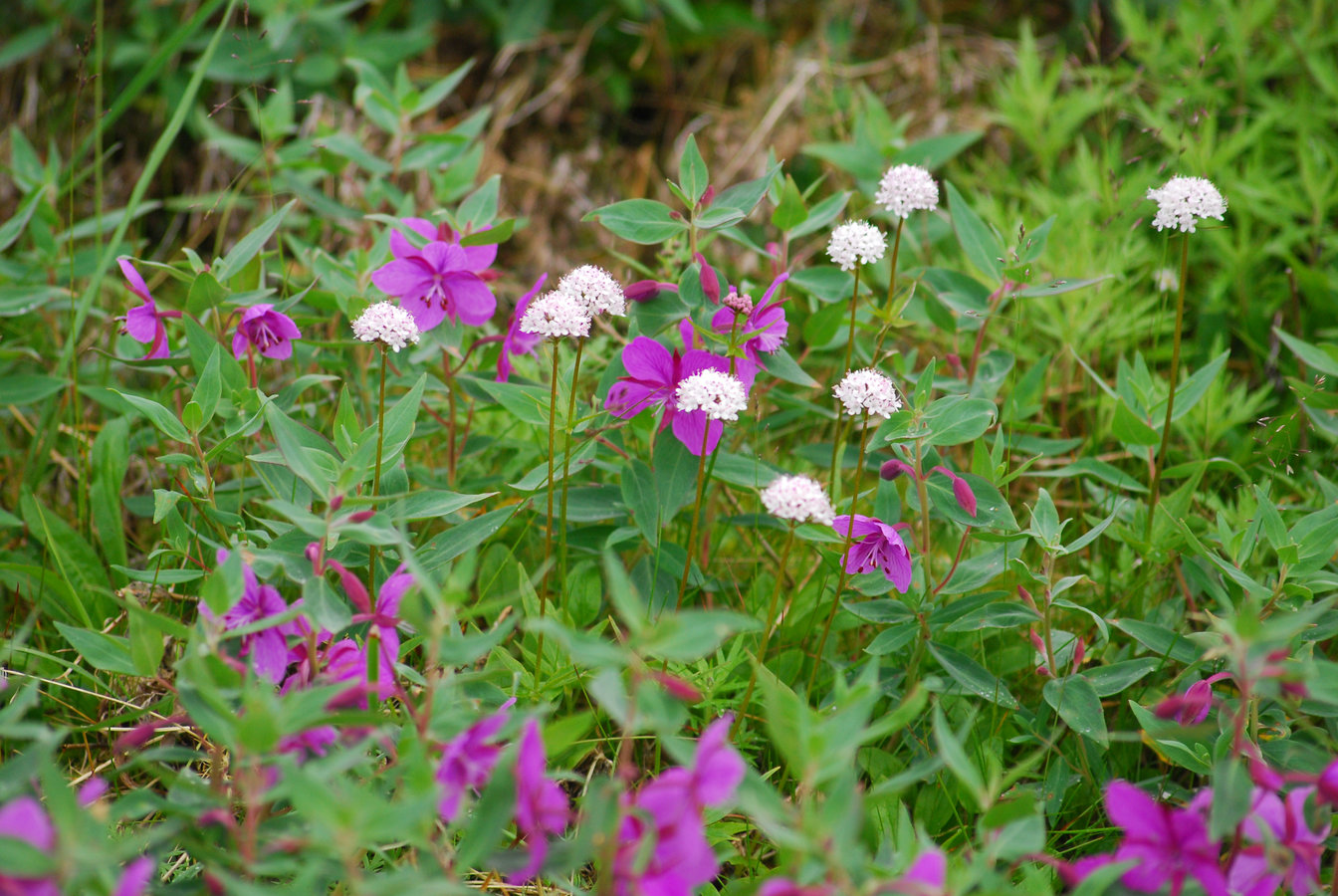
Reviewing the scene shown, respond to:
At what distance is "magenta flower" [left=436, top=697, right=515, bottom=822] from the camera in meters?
1.02

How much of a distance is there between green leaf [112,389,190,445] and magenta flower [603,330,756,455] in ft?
2.06

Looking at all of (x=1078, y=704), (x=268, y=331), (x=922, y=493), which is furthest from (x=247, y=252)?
(x=1078, y=704)

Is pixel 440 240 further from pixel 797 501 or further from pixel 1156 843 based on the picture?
pixel 1156 843

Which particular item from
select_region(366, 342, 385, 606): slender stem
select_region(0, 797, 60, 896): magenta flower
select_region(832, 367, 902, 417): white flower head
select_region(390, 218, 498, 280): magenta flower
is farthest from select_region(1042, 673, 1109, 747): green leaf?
select_region(0, 797, 60, 896): magenta flower

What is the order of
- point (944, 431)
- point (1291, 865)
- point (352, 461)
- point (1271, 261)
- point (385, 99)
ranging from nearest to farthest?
1. point (1291, 865)
2. point (352, 461)
3. point (944, 431)
4. point (385, 99)
5. point (1271, 261)

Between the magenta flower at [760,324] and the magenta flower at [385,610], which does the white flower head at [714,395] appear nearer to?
the magenta flower at [760,324]

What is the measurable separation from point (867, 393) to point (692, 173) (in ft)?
1.57

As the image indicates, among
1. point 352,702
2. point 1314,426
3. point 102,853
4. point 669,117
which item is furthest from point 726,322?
point 669,117

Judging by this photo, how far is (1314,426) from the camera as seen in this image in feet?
6.25

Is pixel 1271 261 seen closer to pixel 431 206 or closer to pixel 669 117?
pixel 669 117

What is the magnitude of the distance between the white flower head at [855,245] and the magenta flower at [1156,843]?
30.3 inches

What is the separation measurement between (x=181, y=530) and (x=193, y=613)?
357mm

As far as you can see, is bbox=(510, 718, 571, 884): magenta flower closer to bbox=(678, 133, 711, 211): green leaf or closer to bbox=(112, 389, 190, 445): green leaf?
bbox=(112, 389, 190, 445): green leaf

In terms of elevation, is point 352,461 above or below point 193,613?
above
